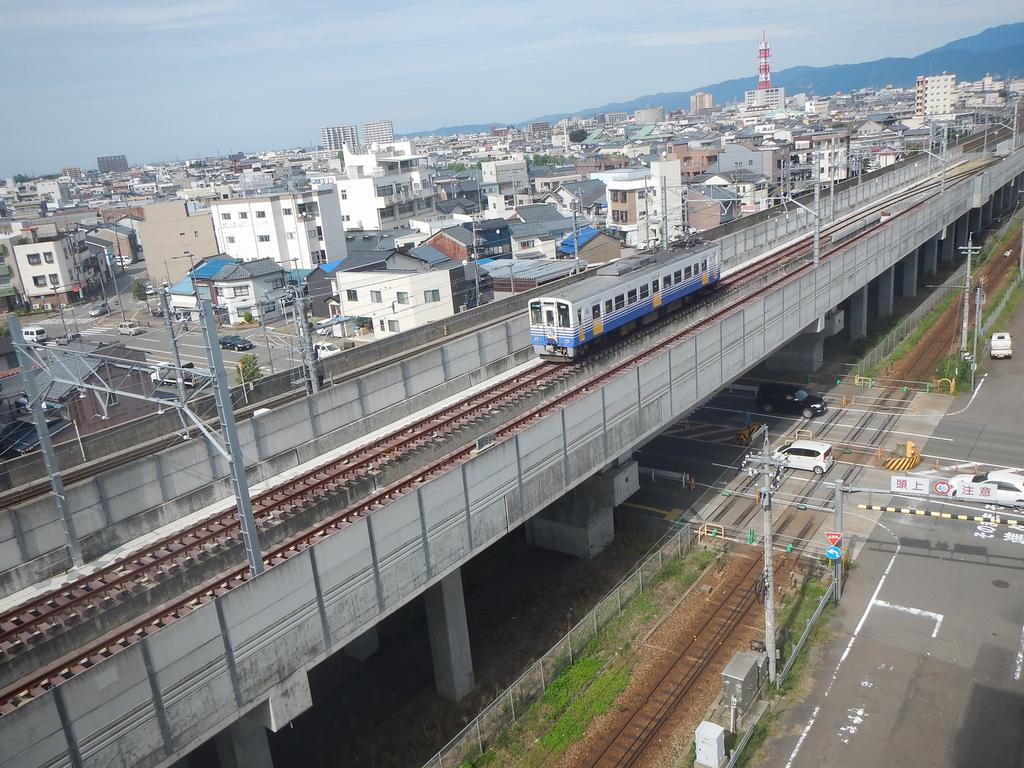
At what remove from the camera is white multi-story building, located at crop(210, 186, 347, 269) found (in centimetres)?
5478

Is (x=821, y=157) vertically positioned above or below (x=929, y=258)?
above

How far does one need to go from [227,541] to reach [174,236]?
55.6 meters

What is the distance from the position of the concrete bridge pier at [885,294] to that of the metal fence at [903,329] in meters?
1.05

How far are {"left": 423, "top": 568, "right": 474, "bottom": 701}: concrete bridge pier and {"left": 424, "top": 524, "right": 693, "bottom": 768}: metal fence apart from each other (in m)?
0.77

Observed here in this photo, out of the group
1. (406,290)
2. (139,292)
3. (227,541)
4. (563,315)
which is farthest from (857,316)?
(139,292)

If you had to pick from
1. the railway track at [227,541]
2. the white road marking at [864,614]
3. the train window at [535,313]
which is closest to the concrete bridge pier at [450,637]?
the railway track at [227,541]

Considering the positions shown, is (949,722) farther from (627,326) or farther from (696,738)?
(627,326)

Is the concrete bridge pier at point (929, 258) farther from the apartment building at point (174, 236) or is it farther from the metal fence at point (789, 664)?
the apartment building at point (174, 236)

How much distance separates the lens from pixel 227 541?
12.8 metres

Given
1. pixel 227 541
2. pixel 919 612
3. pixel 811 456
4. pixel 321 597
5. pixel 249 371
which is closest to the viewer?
pixel 321 597

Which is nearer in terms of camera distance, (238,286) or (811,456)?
(811,456)

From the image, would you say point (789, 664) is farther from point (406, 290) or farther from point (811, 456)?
point (406, 290)

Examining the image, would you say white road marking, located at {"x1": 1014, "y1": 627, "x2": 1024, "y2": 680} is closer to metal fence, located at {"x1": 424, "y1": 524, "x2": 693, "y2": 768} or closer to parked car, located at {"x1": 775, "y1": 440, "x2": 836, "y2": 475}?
metal fence, located at {"x1": 424, "y1": 524, "x2": 693, "y2": 768}

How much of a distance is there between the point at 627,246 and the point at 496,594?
135 ft
